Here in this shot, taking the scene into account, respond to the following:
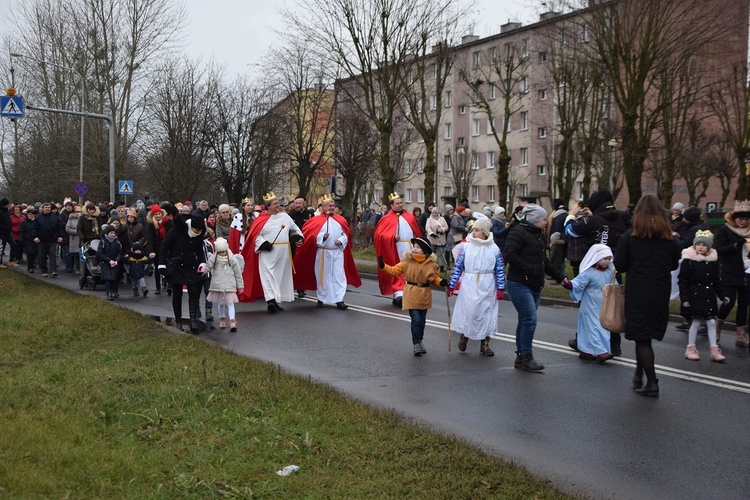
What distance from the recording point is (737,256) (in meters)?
11.1

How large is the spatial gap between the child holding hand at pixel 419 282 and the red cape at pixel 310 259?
5901mm

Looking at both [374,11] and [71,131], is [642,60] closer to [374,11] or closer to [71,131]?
[374,11]

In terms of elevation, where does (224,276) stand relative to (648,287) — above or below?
below

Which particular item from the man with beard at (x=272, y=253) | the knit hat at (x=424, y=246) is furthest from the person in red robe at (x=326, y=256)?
the knit hat at (x=424, y=246)

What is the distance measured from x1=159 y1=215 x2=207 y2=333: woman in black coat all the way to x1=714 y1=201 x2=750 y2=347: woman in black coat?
6911 mm

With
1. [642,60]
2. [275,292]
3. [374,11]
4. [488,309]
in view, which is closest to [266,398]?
[488,309]

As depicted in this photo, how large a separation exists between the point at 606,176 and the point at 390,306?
27.2 meters

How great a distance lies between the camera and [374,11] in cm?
3269

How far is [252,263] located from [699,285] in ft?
27.1

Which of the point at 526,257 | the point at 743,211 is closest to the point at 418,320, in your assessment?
the point at 526,257

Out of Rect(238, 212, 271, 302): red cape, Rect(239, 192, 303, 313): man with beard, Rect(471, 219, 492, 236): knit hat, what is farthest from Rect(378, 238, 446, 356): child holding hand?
Rect(238, 212, 271, 302): red cape

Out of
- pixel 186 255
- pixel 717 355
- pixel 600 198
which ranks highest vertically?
pixel 600 198

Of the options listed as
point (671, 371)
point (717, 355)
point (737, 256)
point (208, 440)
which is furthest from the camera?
point (737, 256)

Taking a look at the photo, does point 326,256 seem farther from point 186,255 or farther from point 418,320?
point 418,320
